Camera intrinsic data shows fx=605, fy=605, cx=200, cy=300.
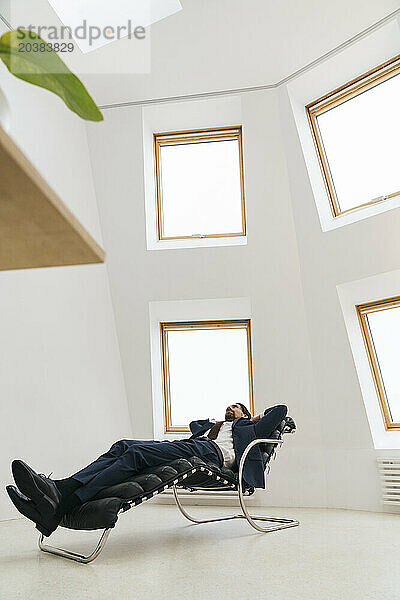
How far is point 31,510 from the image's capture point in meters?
2.89

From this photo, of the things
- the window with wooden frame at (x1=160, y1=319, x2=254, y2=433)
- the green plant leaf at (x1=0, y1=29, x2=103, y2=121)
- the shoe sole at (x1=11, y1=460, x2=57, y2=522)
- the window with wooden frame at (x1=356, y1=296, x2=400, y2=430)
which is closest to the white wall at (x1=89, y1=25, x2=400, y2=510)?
the window with wooden frame at (x1=356, y1=296, x2=400, y2=430)

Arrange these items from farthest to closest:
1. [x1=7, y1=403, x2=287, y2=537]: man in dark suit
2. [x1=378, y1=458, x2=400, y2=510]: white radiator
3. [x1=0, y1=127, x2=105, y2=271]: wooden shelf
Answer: [x1=378, y1=458, x2=400, y2=510]: white radiator, [x1=7, y1=403, x2=287, y2=537]: man in dark suit, [x1=0, y1=127, x2=105, y2=271]: wooden shelf

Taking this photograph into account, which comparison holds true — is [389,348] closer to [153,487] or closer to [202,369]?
[202,369]

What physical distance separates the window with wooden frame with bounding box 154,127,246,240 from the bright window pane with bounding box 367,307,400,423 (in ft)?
5.09

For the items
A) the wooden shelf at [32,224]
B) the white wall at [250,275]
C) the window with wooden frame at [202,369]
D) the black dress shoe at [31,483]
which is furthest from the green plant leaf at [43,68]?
the window with wooden frame at [202,369]

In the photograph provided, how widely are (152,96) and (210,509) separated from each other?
3683 millimetres

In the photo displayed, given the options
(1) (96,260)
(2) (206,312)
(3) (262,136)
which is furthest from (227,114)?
(1) (96,260)

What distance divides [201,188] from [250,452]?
305 centimetres

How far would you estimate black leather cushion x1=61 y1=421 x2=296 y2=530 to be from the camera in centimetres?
288

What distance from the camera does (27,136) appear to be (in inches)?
187

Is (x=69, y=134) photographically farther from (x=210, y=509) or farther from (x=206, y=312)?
(x=210, y=509)

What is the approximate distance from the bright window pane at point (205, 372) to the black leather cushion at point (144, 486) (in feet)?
7.68

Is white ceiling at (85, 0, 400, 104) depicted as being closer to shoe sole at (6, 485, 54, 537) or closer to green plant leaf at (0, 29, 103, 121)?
shoe sole at (6, 485, 54, 537)

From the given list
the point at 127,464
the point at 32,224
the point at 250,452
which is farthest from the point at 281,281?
the point at 32,224
